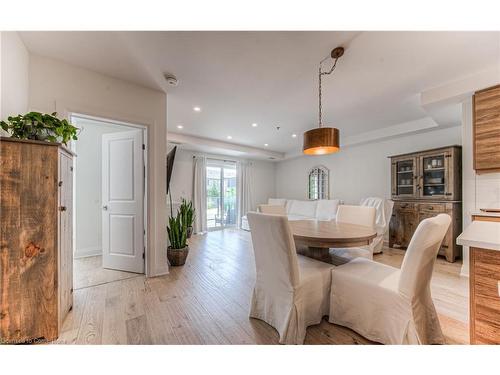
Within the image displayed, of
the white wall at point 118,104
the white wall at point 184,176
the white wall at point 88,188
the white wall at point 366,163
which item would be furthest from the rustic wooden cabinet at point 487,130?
the white wall at point 184,176

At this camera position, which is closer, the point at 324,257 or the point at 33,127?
the point at 33,127

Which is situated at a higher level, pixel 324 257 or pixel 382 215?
pixel 382 215

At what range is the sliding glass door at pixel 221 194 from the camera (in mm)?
5941

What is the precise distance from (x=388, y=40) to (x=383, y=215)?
293cm

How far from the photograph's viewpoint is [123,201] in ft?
8.70

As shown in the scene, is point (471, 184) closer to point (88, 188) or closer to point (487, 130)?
point (487, 130)

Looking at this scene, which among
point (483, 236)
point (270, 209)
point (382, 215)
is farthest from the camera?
point (382, 215)

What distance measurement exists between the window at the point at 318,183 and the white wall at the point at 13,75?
5.68 meters

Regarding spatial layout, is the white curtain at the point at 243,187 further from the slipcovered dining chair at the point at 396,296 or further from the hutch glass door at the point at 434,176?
the slipcovered dining chair at the point at 396,296

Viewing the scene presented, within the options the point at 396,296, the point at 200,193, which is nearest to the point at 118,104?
the point at 396,296

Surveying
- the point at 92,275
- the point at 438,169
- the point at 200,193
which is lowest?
the point at 92,275

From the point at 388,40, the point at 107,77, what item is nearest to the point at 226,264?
the point at 107,77

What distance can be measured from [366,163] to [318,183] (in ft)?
4.76

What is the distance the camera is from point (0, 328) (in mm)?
1224
